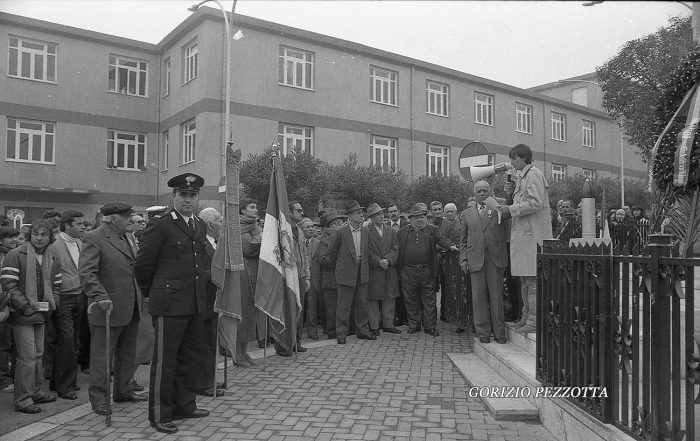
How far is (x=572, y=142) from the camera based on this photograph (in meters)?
31.5

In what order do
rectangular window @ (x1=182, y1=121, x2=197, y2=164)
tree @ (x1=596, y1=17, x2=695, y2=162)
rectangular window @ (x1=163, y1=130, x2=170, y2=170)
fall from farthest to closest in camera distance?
rectangular window @ (x1=163, y1=130, x2=170, y2=170) < rectangular window @ (x1=182, y1=121, x2=197, y2=164) < tree @ (x1=596, y1=17, x2=695, y2=162)

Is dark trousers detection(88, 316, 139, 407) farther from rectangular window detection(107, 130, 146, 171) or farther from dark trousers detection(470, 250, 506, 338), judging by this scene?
rectangular window detection(107, 130, 146, 171)

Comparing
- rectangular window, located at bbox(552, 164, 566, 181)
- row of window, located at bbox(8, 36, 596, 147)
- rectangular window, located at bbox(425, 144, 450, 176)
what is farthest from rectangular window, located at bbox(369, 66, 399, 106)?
rectangular window, located at bbox(552, 164, 566, 181)

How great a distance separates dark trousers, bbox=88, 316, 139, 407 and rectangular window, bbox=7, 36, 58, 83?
62.1 feet

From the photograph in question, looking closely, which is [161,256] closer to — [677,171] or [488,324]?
[488,324]

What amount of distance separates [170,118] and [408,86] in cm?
1035

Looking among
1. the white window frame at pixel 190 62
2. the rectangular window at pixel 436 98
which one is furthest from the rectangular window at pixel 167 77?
the rectangular window at pixel 436 98

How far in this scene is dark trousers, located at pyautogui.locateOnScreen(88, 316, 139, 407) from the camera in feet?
17.2

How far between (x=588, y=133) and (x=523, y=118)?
5493 mm

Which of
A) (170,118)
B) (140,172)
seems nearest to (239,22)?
(170,118)

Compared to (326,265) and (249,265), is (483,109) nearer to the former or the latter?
(326,265)

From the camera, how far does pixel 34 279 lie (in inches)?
219

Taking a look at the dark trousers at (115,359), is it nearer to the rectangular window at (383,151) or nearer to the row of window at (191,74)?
the row of window at (191,74)

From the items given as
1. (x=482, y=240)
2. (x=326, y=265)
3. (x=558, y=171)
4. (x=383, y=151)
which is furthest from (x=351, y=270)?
(x=558, y=171)
